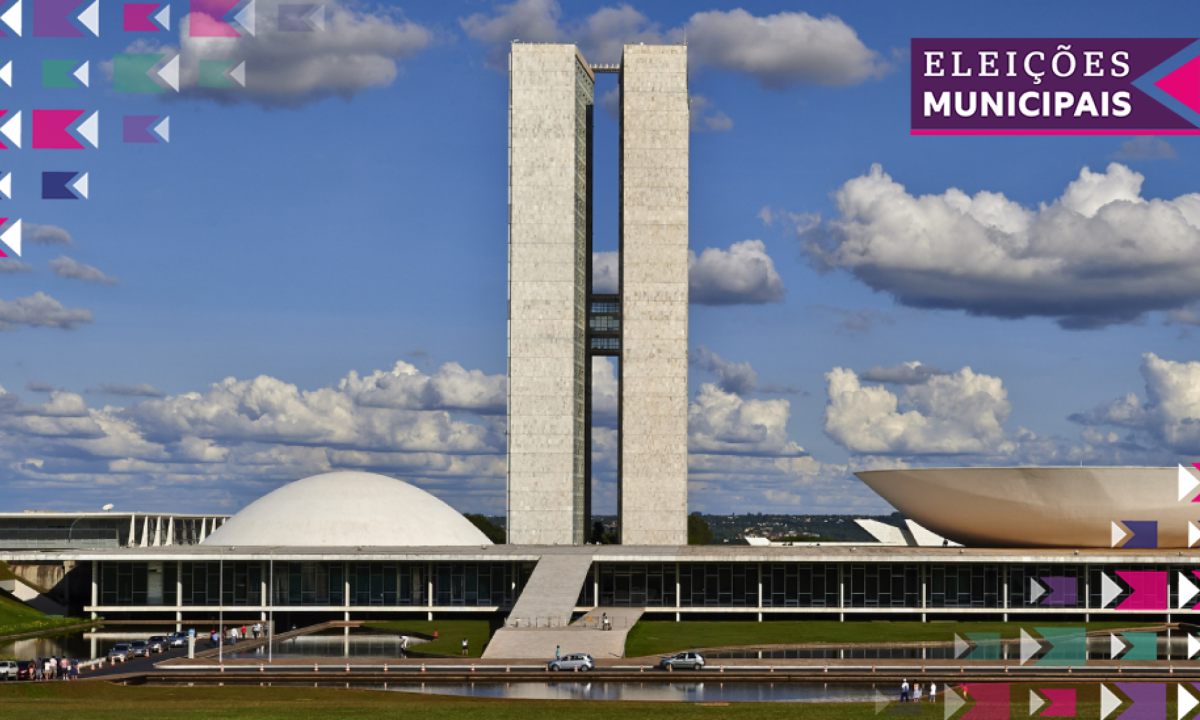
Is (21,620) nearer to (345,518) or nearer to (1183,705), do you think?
(345,518)

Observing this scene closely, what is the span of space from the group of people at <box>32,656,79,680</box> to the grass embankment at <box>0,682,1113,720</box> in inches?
204

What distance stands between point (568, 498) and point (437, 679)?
1929 inches

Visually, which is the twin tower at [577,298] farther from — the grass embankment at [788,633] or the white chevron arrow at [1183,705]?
the white chevron arrow at [1183,705]

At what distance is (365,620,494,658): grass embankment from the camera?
207 feet

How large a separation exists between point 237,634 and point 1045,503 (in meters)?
49.0

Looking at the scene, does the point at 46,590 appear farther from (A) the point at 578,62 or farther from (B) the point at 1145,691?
(B) the point at 1145,691

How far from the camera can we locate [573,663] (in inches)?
2030

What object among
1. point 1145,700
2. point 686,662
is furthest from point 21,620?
point 1145,700

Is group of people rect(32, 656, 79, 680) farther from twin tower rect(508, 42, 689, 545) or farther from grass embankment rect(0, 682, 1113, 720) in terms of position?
twin tower rect(508, 42, 689, 545)

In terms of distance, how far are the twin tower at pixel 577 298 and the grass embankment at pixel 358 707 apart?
53553 mm

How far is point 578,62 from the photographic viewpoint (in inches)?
4067

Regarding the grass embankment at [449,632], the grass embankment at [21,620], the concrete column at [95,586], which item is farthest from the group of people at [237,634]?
the concrete column at [95,586]

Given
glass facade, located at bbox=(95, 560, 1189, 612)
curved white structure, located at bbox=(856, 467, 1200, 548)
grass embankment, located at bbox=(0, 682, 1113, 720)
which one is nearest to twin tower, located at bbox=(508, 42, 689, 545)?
glass facade, located at bbox=(95, 560, 1189, 612)

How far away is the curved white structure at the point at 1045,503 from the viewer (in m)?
76.1
